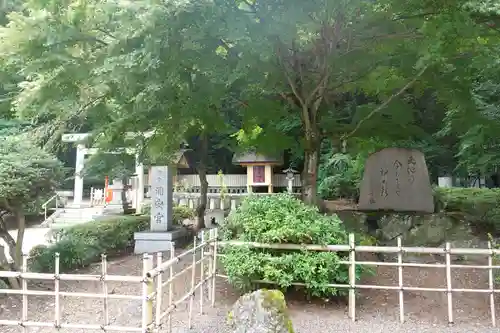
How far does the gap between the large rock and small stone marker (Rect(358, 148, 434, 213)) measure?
731 centimetres

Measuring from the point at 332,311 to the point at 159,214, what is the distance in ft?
22.6

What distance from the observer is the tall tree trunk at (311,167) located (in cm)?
921

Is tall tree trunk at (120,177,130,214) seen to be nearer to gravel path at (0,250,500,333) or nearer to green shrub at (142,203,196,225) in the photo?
green shrub at (142,203,196,225)

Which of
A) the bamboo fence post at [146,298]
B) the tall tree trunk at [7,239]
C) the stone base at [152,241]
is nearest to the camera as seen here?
the bamboo fence post at [146,298]

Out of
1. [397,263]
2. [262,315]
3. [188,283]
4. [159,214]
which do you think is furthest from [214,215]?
[262,315]

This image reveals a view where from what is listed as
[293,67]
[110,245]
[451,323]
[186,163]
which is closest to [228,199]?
[186,163]

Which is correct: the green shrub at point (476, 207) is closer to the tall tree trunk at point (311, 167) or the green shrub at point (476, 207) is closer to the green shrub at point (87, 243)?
the tall tree trunk at point (311, 167)

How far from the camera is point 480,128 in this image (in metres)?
10.6

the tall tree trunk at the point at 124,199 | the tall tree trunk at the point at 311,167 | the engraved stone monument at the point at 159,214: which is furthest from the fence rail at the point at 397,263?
the tall tree trunk at the point at 124,199

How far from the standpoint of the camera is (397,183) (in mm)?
11398

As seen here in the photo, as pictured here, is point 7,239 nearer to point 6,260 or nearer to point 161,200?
point 6,260

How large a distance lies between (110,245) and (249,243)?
6060 mm

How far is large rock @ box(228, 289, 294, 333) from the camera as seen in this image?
468 cm

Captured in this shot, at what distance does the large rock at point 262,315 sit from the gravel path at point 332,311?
0.67 metres
